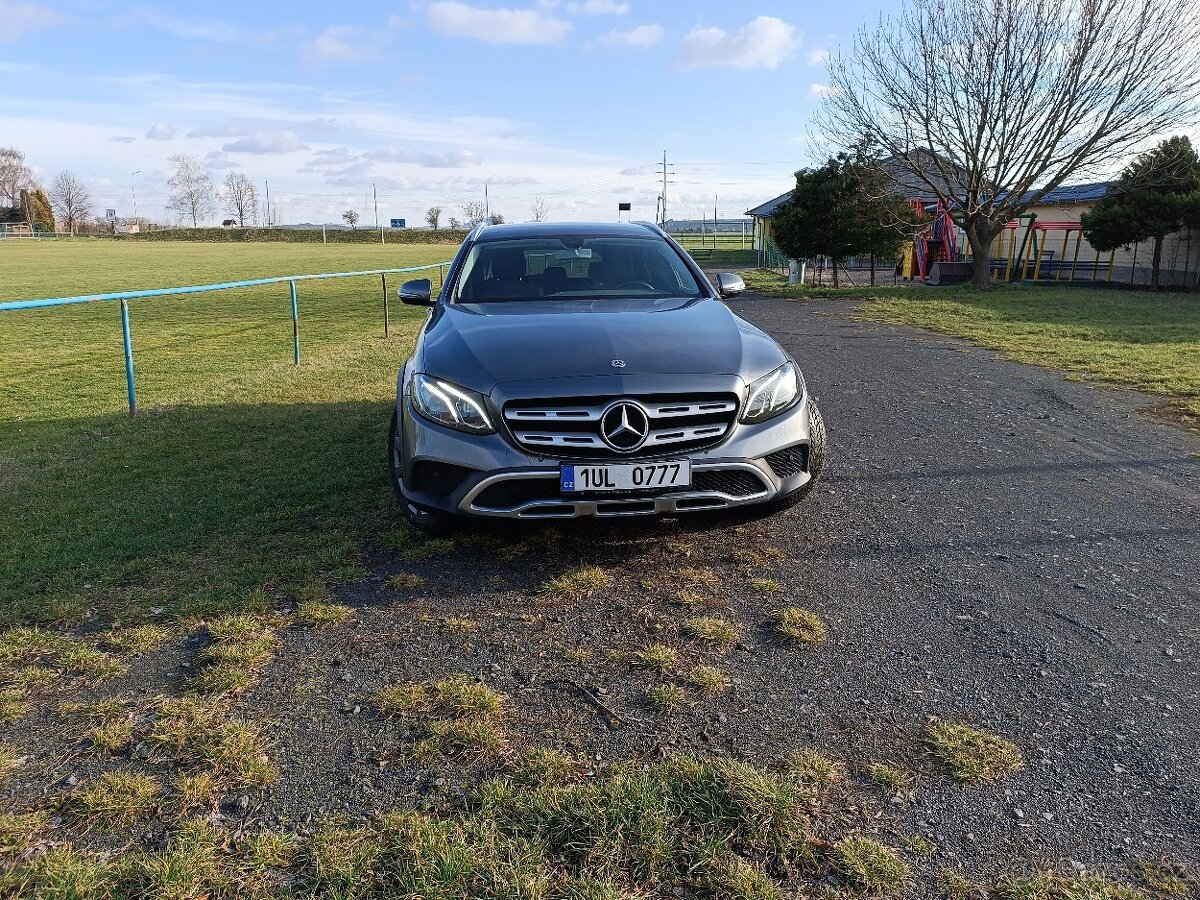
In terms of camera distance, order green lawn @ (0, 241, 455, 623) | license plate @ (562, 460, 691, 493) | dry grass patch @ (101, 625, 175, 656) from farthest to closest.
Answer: green lawn @ (0, 241, 455, 623)
license plate @ (562, 460, 691, 493)
dry grass patch @ (101, 625, 175, 656)

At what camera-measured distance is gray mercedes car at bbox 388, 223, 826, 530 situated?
142 inches

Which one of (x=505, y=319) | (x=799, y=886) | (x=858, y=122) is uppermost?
(x=858, y=122)

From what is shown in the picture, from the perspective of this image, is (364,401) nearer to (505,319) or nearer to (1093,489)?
(505,319)

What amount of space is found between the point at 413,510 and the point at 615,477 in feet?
3.19

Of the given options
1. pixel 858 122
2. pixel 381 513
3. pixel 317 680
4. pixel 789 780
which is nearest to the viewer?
pixel 789 780

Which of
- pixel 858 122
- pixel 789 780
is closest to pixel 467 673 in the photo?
pixel 789 780

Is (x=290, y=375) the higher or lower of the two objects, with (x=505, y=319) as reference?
lower

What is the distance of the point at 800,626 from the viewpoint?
3.29 meters

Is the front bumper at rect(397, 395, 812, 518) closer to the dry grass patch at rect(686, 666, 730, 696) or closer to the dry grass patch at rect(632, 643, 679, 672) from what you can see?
the dry grass patch at rect(632, 643, 679, 672)

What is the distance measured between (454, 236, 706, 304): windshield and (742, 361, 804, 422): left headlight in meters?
1.26

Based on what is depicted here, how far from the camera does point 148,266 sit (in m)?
39.5

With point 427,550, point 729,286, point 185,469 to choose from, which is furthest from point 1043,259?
point 427,550

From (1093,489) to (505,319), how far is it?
3601 mm

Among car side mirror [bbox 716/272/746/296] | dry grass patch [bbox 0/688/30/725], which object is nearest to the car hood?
car side mirror [bbox 716/272/746/296]
